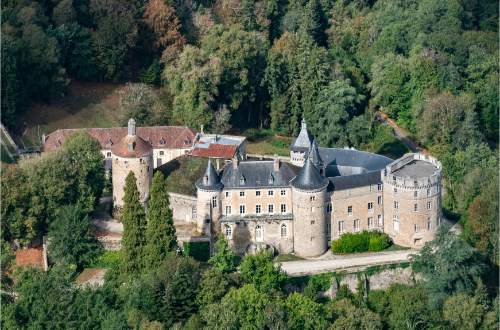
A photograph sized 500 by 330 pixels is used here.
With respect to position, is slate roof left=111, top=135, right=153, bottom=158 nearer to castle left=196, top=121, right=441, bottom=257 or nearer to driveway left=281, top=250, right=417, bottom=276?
castle left=196, top=121, right=441, bottom=257

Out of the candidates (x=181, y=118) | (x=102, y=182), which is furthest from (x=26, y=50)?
(x=102, y=182)

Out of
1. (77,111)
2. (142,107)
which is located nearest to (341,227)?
(142,107)

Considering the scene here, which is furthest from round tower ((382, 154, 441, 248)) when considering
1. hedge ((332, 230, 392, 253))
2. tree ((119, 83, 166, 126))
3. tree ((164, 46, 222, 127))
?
tree ((119, 83, 166, 126))

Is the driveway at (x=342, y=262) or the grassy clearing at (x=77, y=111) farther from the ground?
the grassy clearing at (x=77, y=111)

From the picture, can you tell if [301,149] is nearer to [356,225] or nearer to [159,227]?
[356,225]

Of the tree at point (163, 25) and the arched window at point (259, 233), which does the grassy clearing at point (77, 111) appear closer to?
the tree at point (163, 25)

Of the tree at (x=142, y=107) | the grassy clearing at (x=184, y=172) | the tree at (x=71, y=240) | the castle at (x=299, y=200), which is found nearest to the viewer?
the tree at (x=71, y=240)

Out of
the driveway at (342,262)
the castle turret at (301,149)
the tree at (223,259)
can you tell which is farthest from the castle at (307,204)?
the castle turret at (301,149)
